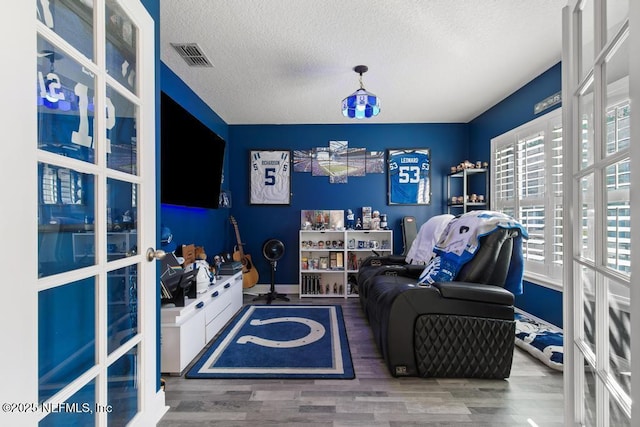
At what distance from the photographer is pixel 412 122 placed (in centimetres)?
446

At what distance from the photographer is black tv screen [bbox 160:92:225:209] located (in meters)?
2.39

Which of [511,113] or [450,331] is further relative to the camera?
[511,113]

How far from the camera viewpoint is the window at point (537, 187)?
2.87m

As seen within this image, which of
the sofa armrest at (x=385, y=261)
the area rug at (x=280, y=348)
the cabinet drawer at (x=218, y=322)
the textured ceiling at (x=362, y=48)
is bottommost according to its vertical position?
the area rug at (x=280, y=348)

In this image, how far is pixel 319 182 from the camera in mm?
4535

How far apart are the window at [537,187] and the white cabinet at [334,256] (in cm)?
160

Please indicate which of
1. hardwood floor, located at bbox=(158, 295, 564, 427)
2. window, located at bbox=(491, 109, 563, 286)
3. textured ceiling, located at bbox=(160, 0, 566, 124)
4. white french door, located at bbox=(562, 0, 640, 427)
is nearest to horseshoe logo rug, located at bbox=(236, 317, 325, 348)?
hardwood floor, located at bbox=(158, 295, 564, 427)

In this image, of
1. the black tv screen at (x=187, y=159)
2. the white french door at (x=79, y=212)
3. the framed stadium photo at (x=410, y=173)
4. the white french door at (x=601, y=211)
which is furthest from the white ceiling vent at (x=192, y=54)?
the framed stadium photo at (x=410, y=173)

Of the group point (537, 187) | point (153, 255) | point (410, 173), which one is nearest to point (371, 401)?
point (153, 255)

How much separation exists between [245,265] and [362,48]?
3.10 meters

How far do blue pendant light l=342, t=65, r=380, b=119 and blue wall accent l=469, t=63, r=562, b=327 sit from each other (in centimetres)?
168

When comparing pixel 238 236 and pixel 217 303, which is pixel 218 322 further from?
pixel 238 236

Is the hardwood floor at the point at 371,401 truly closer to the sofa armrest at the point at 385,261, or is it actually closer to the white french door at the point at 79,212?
the white french door at the point at 79,212

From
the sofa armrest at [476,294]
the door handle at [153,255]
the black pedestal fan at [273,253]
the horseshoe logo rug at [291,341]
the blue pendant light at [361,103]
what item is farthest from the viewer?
the black pedestal fan at [273,253]
